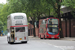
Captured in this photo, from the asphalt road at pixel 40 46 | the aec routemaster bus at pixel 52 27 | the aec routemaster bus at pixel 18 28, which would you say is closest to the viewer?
the asphalt road at pixel 40 46

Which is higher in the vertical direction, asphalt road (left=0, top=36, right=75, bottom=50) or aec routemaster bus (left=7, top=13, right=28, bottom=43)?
aec routemaster bus (left=7, top=13, right=28, bottom=43)

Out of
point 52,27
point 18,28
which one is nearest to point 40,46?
point 18,28

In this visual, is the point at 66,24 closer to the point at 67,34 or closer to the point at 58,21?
the point at 67,34

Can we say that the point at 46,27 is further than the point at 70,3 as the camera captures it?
Yes

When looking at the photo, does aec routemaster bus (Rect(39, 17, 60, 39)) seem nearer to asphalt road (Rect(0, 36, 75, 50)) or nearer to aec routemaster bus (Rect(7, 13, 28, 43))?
aec routemaster bus (Rect(7, 13, 28, 43))

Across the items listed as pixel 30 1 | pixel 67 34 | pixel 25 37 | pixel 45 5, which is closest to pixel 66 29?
pixel 67 34

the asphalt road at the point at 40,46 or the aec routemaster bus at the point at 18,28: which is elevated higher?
the aec routemaster bus at the point at 18,28

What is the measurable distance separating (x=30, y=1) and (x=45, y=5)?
13.7 feet

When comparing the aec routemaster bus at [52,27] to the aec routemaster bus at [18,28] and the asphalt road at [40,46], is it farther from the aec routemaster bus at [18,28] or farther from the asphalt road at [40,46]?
the asphalt road at [40,46]

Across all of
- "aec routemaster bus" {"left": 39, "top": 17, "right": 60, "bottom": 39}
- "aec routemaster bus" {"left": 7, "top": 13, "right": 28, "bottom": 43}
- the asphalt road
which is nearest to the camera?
the asphalt road

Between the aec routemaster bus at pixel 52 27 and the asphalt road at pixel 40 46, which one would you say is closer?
the asphalt road at pixel 40 46

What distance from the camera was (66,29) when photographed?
54.7m

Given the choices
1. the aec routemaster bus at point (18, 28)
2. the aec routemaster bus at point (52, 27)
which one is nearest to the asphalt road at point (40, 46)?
the aec routemaster bus at point (18, 28)

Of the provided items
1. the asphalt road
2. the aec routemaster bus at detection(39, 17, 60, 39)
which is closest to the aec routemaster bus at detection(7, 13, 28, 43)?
the asphalt road
